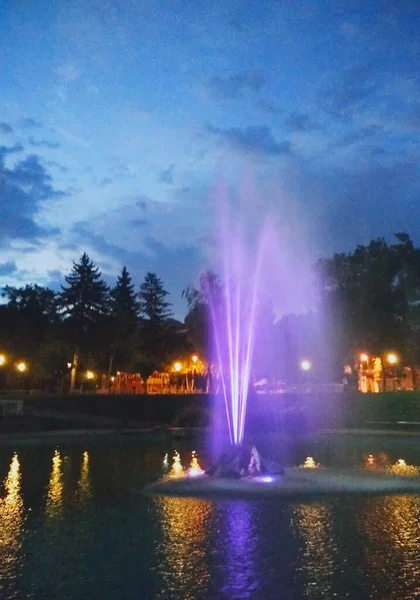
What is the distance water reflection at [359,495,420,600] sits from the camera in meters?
8.44

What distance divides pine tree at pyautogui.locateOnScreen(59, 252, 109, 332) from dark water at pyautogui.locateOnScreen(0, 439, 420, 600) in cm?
5114

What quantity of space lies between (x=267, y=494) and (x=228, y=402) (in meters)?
24.7

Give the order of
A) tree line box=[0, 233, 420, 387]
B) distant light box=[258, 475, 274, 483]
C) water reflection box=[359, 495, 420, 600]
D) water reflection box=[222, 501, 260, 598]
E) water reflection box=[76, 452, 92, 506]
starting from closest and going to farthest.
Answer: water reflection box=[222, 501, 260, 598]
water reflection box=[359, 495, 420, 600]
water reflection box=[76, 452, 92, 506]
distant light box=[258, 475, 274, 483]
tree line box=[0, 233, 420, 387]

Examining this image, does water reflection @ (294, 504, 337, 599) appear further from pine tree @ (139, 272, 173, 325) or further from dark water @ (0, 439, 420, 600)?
pine tree @ (139, 272, 173, 325)

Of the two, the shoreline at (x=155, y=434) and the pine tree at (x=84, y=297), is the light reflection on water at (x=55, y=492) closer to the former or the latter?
the shoreline at (x=155, y=434)

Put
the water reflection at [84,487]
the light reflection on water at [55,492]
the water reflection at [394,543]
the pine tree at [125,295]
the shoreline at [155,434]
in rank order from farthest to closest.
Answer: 1. the pine tree at [125,295]
2. the shoreline at [155,434]
3. the water reflection at [84,487]
4. the light reflection on water at [55,492]
5. the water reflection at [394,543]

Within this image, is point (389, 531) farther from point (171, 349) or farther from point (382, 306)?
point (171, 349)

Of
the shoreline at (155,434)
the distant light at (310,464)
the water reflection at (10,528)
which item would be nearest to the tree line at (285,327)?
the shoreline at (155,434)

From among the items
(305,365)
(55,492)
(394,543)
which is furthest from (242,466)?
(305,365)

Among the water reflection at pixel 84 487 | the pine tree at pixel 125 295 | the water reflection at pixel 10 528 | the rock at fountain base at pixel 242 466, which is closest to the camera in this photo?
the water reflection at pixel 10 528

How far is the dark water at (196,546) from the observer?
834 centimetres

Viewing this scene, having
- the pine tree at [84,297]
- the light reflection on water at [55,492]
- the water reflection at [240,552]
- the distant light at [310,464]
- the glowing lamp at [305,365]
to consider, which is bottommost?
the water reflection at [240,552]

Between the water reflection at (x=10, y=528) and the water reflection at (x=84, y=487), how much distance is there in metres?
1.29

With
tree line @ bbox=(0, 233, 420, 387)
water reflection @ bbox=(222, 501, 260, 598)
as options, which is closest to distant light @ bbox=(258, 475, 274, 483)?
water reflection @ bbox=(222, 501, 260, 598)
